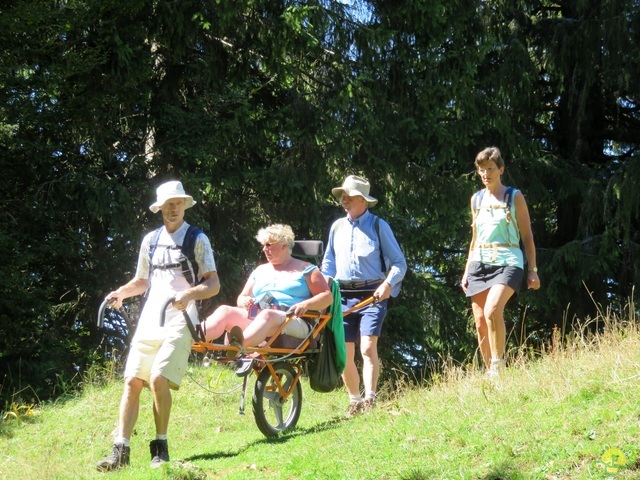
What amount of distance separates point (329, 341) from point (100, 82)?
5421 millimetres

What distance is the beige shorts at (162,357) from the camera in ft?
21.0

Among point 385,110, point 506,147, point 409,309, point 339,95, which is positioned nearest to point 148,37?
point 339,95

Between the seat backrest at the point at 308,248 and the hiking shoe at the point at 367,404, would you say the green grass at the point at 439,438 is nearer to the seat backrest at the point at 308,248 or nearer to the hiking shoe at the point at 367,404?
the hiking shoe at the point at 367,404

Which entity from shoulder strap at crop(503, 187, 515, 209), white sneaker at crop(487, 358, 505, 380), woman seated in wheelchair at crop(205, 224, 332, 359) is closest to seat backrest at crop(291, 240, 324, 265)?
woman seated in wheelchair at crop(205, 224, 332, 359)

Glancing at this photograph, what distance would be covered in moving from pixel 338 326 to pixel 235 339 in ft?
3.59

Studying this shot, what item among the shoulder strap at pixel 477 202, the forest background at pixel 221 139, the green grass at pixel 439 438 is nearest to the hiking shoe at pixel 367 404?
the green grass at pixel 439 438

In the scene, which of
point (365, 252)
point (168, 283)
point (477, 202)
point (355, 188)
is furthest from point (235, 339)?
point (477, 202)

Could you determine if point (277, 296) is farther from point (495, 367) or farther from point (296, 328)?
point (495, 367)

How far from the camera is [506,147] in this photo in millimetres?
16438

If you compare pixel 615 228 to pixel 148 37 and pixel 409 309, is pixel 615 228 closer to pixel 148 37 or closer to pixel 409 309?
pixel 409 309

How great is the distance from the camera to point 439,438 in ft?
18.9

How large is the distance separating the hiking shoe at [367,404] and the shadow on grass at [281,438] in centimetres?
17

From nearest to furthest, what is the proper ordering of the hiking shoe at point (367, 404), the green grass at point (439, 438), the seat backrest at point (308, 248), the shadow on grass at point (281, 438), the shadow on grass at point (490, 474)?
the shadow on grass at point (490, 474)
the green grass at point (439, 438)
the shadow on grass at point (281, 438)
the hiking shoe at point (367, 404)
the seat backrest at point (308, 248)

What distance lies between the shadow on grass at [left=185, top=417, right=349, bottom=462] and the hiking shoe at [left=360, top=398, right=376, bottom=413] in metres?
0.17
